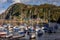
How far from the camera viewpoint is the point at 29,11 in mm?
2541

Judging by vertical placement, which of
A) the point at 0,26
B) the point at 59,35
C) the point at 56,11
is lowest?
the point at 59,35

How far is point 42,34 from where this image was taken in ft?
8.20

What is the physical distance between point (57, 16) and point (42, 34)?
1.15 ft

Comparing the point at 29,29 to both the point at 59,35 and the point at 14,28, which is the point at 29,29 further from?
the point at 59,35

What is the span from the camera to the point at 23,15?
2537 millimetres

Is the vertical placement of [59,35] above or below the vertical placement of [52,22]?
below

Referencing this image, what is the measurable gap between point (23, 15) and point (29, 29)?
231 millimetres

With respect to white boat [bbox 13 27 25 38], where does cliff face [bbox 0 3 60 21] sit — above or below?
above

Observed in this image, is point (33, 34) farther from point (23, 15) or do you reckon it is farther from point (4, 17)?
point (4, 17)

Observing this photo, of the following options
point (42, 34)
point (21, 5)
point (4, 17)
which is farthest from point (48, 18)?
point (4, 17)

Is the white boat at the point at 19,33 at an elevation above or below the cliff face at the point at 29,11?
below

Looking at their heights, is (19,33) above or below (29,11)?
below

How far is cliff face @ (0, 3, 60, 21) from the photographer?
8.29ft

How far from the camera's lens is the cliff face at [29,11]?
2525mm
